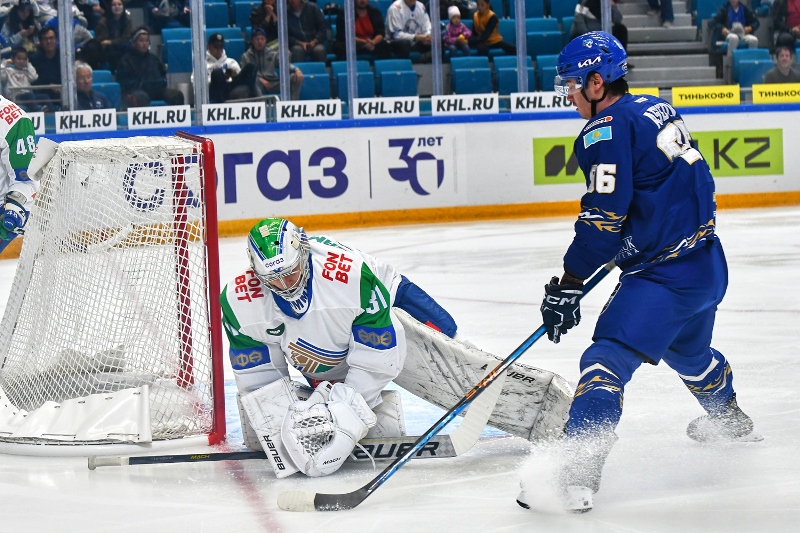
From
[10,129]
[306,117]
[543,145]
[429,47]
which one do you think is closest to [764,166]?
[543,145]

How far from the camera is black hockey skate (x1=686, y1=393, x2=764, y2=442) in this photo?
3.42m

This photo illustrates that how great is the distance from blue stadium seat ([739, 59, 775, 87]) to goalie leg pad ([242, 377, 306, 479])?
7.19 metres

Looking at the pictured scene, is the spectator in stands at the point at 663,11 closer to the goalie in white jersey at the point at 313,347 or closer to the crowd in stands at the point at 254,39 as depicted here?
the crowd in stands at the point at 254,39

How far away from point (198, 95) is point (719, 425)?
5.95 meters

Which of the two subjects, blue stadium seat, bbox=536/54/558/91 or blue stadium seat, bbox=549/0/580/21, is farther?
blue stadium seat, bbox=549/0/580/21

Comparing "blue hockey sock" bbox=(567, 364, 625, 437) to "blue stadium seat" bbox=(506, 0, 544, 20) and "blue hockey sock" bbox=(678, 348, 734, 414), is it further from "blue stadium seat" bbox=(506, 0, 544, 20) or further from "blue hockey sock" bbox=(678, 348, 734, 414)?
"blue stadium seat" bbox=(506, 0, 544, 20)

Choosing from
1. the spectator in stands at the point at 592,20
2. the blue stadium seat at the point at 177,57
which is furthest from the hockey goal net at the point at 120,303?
the spectator in stands at the point at 592,20

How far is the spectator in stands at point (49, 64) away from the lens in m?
8.30

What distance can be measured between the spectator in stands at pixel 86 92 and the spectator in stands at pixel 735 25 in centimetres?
493

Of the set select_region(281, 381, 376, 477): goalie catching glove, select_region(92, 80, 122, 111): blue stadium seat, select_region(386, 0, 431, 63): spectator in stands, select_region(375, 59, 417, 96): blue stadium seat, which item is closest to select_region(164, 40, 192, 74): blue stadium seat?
select_region(92, 80, 122, 111): blue stadium seat

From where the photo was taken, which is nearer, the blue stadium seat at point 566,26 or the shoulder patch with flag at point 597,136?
the shoulder patch with flag at point 597,136

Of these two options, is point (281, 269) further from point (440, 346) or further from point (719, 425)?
point (719, 425)

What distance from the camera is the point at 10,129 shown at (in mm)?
5117

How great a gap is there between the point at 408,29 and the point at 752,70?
279 cm
